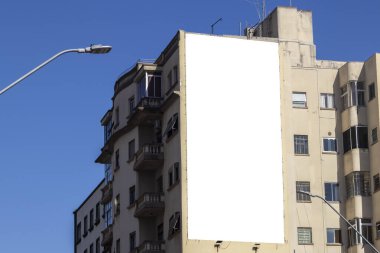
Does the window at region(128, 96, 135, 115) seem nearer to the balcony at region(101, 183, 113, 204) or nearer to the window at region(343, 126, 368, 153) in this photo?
the balcony at region(101, 183, 113, 204)

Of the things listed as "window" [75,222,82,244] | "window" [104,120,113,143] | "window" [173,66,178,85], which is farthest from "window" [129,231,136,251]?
"window" [75,222,82,244]

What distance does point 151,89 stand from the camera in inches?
3046

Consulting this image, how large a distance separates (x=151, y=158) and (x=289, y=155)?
31.8ft

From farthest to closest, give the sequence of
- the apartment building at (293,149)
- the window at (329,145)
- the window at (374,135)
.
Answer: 1. the window at (329,145)
2. the window at (374,135)
3. the apartment building at (293,149)

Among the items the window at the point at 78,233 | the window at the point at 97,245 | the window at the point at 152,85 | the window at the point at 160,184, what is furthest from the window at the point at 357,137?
the window at the point at 78,233

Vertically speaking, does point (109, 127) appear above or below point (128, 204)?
above

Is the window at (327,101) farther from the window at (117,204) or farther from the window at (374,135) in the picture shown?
the window at (117,204)

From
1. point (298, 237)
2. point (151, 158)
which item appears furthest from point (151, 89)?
point (298, 237)

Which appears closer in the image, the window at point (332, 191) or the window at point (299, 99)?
the window at point (332, 191)

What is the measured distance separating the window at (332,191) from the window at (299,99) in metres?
5.97

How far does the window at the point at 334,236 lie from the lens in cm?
7394

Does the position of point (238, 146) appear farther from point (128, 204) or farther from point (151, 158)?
point (128, 204)

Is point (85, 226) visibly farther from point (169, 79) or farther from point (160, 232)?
point (169, 79)

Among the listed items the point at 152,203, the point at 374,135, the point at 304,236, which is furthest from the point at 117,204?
the point at 374,135
